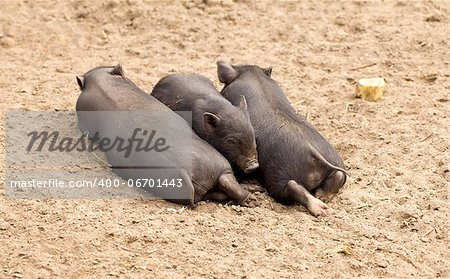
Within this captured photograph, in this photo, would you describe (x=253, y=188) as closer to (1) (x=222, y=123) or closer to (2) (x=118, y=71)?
(1) (x=222, y=123)

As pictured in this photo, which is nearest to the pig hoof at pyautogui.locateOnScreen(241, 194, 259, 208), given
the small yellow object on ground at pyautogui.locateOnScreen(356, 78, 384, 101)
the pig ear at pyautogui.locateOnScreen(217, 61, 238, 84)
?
the pig ear at pyautogui.locateOnScreen(217, 61, 238, 84)

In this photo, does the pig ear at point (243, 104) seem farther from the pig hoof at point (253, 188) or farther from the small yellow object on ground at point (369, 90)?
the small yellow object on ground at point (369, 90)

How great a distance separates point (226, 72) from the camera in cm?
579

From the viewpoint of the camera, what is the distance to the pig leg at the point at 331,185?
16.1 feet

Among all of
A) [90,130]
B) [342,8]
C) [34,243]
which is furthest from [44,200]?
[342,8]

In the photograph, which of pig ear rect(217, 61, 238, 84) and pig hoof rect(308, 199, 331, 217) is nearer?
pig hoof rect(308, 199, 331, 217)

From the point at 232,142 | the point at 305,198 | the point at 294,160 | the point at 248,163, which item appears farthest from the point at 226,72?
the point at 305,198

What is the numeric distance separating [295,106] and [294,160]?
1.34 m

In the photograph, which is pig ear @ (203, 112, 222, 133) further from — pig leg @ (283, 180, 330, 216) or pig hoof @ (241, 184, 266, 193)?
pig leg @ (283, 180, 330, 216)

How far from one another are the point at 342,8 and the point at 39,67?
2.85 meters

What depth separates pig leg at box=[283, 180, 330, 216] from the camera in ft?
15.5

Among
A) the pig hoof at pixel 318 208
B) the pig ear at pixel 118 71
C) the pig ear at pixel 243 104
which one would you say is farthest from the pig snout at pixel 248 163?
the pig ear at pixel 118 71

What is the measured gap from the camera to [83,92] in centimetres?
555

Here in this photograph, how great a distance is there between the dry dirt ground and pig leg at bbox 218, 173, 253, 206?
117 mm
